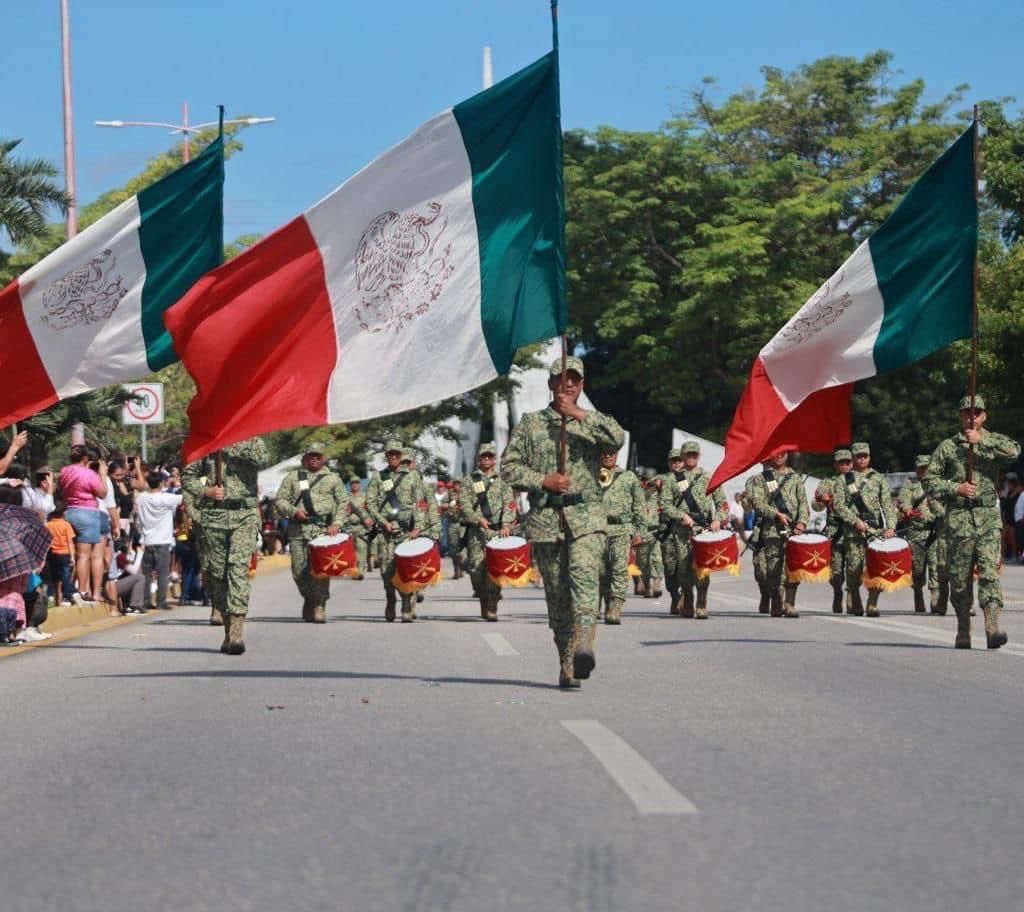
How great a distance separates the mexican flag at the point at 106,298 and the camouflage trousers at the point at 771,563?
883 centimetres

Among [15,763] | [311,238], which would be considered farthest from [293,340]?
[15,763]

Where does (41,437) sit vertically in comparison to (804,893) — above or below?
above

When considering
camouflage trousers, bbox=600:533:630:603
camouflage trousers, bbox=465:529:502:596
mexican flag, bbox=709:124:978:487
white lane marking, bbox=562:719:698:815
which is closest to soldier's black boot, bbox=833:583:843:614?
camouflage trousers, bbox=600:533:630:603

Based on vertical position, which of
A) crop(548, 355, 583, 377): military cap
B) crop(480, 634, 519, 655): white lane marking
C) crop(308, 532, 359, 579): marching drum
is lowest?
crop(480, 634, 519, 655): white lane marking

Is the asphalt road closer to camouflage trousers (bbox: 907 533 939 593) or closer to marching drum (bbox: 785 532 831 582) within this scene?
marching drum (bbox: 785 532 831 582)

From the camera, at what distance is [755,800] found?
718 cm

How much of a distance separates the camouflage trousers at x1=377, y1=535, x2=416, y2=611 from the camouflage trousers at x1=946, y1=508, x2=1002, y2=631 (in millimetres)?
6444

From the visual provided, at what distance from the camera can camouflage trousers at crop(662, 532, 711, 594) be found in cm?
2045

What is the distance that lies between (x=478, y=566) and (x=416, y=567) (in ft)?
7.55

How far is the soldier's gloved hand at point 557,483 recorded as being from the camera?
35.6 feet

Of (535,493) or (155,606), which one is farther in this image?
(155,606)

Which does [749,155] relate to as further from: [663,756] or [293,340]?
[663,756]

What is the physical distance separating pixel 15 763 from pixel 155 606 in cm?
1503

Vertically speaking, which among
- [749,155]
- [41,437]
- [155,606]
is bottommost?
[155,606]
